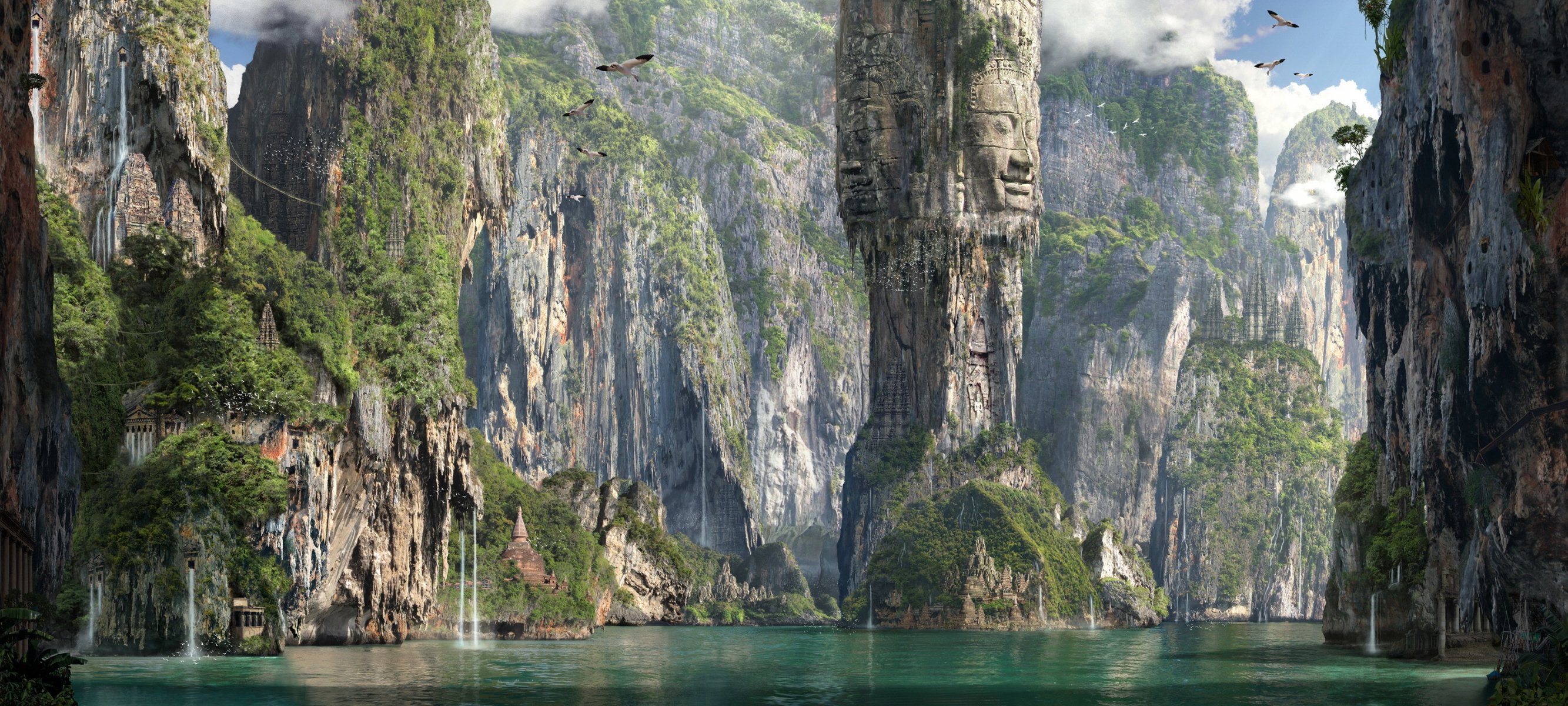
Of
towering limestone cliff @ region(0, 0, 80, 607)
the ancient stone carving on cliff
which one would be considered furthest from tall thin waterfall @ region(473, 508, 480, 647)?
towering limestone cliff @ region(0, 0, 80, 607)

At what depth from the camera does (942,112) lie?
166500 mm

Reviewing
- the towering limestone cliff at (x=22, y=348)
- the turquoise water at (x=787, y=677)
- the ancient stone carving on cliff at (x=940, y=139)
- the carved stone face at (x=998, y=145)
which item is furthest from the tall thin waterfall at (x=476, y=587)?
the towering limestone cliff at (x=22, y=348)

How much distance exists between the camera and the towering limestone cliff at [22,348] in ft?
127

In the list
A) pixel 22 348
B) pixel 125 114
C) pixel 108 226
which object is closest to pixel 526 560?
pixel 108 226

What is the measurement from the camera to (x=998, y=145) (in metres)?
166

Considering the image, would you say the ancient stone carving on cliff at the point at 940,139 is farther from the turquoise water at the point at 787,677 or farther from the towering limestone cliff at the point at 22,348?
the towering limestone cliff at the point at 22,348

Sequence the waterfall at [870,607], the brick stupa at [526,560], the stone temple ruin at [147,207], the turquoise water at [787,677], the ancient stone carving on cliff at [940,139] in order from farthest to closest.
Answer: the ancient stone carving on cliff at [940,139] → the waterfall at [870,607] → the brick stupa at [526,560] → the stone temple ruin at [147,207] → the turquoise water at [787,677]

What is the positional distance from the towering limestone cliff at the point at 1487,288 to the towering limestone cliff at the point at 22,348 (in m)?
33.6

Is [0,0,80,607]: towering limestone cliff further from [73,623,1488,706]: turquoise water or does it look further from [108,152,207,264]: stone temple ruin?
[108,152,207,264]: stone temple ruin

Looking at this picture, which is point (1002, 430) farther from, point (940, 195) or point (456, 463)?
point (456, 463)

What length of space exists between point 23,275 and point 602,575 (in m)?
121

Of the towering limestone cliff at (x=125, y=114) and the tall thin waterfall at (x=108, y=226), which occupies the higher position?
the towering limestone cliff at (x=125, y=114)

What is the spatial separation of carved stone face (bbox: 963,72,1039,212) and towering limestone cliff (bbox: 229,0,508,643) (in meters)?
47.4

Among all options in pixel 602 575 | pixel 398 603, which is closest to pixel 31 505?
pixel 398 603
